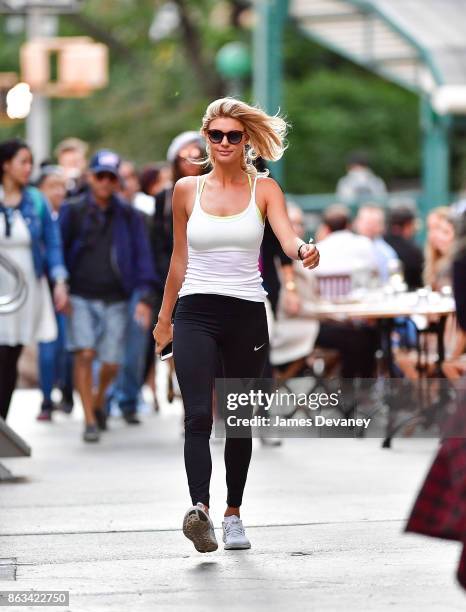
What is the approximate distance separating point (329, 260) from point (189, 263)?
7.11 meters

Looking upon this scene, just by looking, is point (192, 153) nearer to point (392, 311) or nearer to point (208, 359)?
point (392, 311)

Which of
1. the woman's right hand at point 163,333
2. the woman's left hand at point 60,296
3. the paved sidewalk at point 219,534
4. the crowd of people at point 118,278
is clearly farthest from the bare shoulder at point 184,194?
the woman's left hand at point 60,296

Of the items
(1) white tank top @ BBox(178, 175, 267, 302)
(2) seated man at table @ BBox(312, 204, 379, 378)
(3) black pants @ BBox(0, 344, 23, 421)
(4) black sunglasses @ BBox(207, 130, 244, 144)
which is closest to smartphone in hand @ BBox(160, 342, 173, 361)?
(1) white tank top @ BBox(178, 175, 267, 302)

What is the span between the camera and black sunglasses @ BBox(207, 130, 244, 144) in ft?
24.5

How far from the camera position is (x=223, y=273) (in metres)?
7.42

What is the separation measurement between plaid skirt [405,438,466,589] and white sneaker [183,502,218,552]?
1.66m

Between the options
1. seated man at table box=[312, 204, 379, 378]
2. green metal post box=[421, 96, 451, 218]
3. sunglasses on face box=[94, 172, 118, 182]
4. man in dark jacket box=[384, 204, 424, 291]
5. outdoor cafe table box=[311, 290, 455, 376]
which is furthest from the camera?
green metal post box=[421, 96, 451, 218]

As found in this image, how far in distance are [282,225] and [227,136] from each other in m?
0.46

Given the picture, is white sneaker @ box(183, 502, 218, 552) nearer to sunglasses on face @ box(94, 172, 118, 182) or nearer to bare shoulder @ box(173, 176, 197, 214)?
bare shoulder @ box(173, 176, 197, 214)

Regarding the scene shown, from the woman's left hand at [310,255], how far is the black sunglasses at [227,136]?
70 centimetres

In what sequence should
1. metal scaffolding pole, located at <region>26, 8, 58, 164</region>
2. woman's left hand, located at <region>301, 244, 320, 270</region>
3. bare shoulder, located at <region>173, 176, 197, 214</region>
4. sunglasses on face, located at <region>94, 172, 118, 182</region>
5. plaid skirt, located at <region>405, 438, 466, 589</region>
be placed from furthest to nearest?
metal scaffolding pole, located at <region>26, 8, 58, 164</region>, sunglasses on face, located at <region>94, 172, 118, 182</region>, bare shoulder, located at <region>173, 176, 197, 214</region>, woman's left hand, located at <region>301, 244, 320, 270</region>, plaid skirt, located at <region>405, 438, 466, 589</region>

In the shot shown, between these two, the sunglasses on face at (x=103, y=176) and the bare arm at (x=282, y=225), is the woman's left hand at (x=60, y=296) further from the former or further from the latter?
the bare arm at (x=282, y=225)

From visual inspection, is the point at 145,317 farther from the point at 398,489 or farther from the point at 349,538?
the point at 349,538

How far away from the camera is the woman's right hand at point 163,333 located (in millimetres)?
7703
